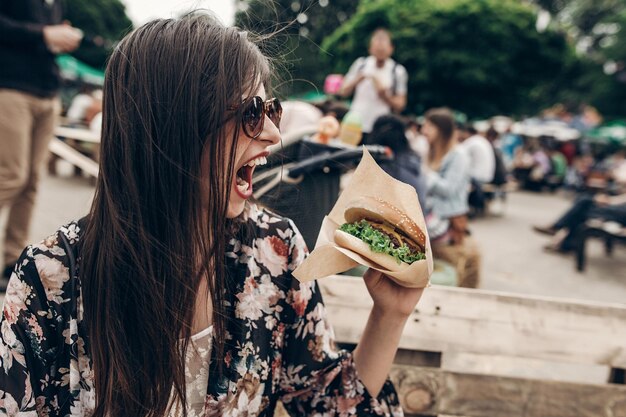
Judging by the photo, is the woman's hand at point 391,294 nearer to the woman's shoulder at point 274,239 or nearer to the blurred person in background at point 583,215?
the woman's shoulder at point 274,239

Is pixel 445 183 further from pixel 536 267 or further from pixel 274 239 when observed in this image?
pixel 274 239

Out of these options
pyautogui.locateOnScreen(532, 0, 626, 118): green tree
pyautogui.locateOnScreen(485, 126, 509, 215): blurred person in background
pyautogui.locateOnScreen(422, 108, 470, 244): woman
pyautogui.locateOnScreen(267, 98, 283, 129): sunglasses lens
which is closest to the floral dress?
pyautogui.locateOnScreen(267, 98, 283, 129): sunglasses lens

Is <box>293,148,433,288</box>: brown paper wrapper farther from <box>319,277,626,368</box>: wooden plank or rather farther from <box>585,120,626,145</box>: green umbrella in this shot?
<box>585,120,626,145</box>: green umbrella

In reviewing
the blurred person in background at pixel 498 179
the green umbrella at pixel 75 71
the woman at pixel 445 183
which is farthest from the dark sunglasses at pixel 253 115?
the green umbrella at pixel 75 71

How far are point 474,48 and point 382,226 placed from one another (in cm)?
1696

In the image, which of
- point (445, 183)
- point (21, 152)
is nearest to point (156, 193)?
point (21, 152)

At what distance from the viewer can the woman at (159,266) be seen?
3.78ft

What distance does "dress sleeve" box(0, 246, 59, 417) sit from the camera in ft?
3.70

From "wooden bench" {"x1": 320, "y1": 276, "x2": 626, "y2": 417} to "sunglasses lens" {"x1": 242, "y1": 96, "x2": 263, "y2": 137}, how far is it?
770 mm

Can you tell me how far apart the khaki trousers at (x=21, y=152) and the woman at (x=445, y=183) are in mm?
2832

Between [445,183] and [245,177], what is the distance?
13.2 feet

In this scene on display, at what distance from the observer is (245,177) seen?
1274 millimetres

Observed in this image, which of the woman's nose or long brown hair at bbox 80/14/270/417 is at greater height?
the woman's nose

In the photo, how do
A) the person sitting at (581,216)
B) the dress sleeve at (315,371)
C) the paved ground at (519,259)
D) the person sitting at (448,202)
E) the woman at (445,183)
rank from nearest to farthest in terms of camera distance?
the dress sleeve at (315,371)
the person sitting at (448,202)
the woman at (445,183)
the paved ground at (519,259)
the person sitting at (581,216)
